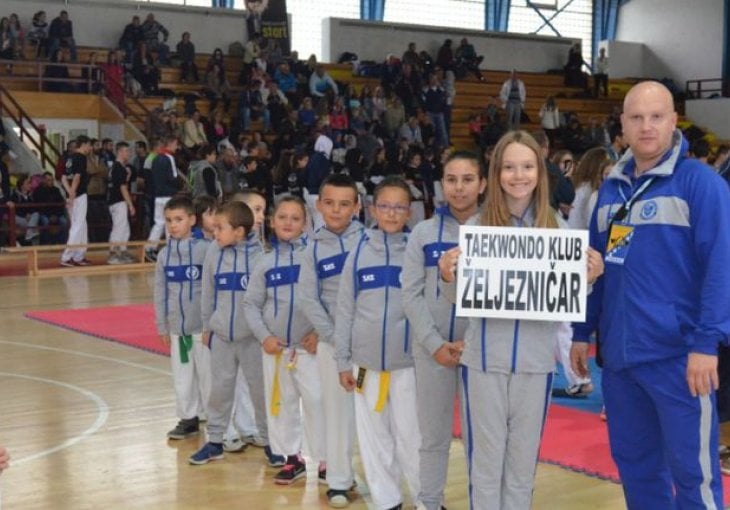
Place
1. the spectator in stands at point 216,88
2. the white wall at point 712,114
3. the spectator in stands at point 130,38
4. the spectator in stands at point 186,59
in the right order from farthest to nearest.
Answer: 1. the white wall at point 712,114
2. the spectator in stands at point 186,59
3. the spectator in stands at point 130,38
4. the spectator in stands at point 216,88

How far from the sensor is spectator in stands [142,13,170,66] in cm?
2341

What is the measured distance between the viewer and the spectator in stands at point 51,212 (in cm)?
1770

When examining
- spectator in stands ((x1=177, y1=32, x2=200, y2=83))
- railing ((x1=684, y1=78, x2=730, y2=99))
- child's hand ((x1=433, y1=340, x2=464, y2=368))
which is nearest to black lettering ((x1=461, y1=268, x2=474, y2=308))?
child's hand ((x1=433, y1=340, x2=464, y2=368))

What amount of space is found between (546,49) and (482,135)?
7707 millimetres

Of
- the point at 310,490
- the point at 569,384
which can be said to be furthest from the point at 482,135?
the point at 310,490

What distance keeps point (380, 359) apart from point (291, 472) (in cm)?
120

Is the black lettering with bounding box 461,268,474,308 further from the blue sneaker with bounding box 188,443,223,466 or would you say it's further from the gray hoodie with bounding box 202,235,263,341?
the blue sneaker with bounding box 188,443,223,466

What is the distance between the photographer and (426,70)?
26.9 m

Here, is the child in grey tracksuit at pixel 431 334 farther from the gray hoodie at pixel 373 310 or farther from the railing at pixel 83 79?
the railing at pixel 83 79

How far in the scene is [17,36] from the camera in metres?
21.6

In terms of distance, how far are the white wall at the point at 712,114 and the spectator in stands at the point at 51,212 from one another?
60.4 ft

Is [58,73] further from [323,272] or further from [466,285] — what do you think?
[466,285]

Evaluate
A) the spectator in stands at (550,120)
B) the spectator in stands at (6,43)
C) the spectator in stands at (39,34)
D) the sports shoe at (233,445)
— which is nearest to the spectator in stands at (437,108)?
the spectator in stands at (550,120)

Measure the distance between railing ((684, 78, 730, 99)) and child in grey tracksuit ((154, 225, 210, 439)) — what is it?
26488 millimetres
